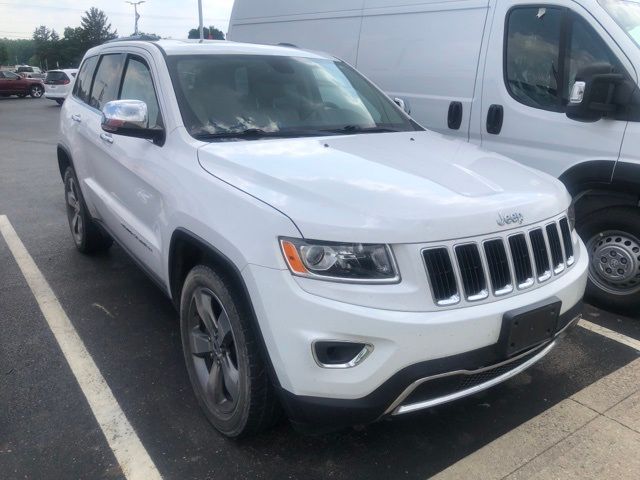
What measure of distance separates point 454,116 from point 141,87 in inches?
99.2

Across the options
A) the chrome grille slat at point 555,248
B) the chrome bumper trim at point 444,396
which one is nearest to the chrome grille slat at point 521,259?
the chrome grille slat at point 555,248

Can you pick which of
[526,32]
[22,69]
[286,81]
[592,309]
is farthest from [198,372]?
[22,69]

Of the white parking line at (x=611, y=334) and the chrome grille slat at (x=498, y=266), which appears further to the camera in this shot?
the white parking line at (x=611, y=334)

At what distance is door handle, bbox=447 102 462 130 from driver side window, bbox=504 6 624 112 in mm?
460

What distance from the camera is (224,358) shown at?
2723 millimetres

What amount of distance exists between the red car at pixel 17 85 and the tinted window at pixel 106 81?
3212 centimetres

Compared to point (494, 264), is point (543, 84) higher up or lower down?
higher up

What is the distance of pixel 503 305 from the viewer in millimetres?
2330

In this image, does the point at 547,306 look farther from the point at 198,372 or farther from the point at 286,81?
the point at 286,81

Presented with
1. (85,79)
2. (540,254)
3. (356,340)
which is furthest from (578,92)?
(85,79)

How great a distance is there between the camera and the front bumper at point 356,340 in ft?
6.94

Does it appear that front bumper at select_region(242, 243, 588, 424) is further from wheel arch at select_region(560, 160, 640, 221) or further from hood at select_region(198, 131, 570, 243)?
wheel arch at select_region(560, 160, 640, 221)

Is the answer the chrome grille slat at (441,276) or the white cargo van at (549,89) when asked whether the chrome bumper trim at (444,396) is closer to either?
the chrome grille slat at (441,276)

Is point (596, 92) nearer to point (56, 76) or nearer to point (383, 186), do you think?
point (383, 186)
